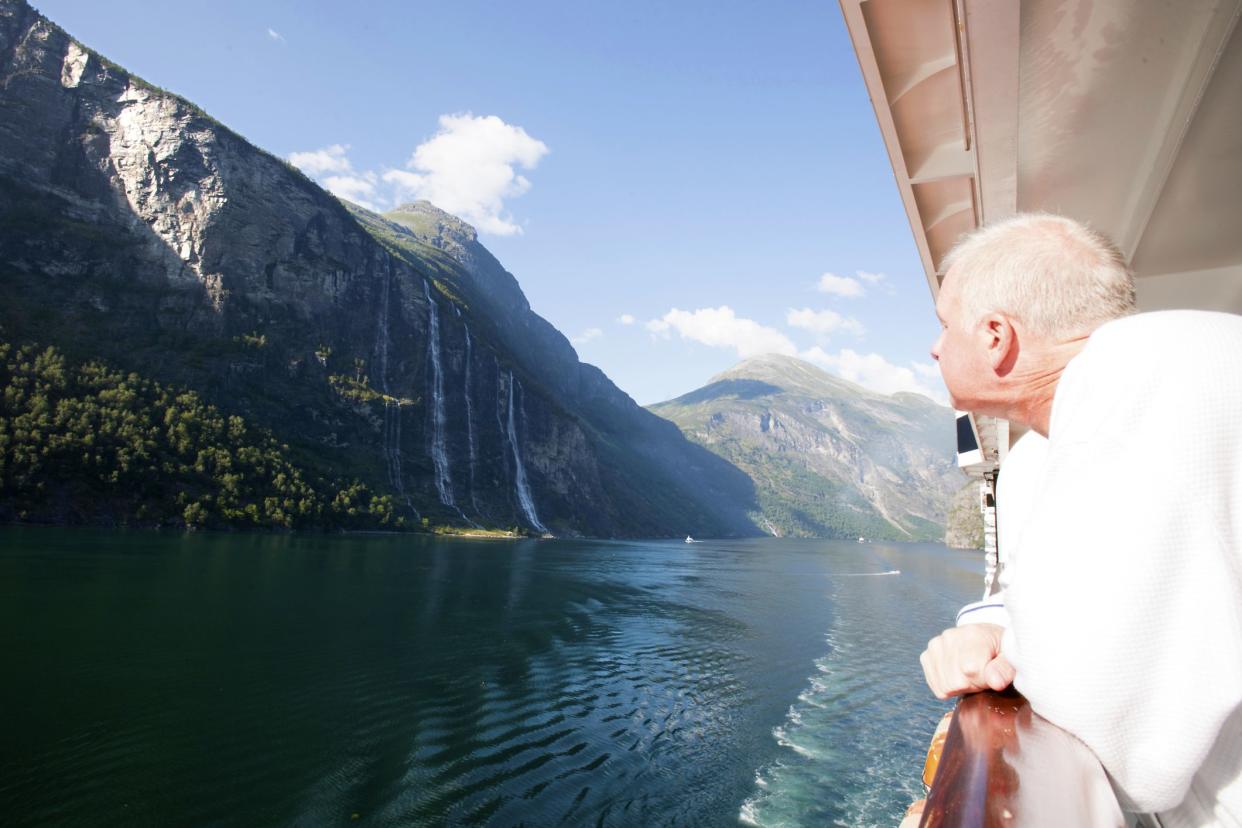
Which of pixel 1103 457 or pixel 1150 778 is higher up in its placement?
pixel 1103 457

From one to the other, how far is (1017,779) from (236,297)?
124m

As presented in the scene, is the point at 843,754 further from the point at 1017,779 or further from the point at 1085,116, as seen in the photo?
the point at 1017,779

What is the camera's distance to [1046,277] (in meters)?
1.45

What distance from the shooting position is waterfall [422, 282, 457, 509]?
110 metres

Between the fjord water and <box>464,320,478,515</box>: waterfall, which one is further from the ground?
<box>464,320,478,515</box>: waterfall

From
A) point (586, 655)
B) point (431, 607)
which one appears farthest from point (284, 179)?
point (586, 655)

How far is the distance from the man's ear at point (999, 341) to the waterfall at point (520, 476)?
11779 cm

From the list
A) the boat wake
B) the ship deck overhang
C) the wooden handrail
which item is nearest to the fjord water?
the boat wake

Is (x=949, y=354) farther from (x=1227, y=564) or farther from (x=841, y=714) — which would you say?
(x=841, y=714)

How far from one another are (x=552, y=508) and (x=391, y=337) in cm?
4609

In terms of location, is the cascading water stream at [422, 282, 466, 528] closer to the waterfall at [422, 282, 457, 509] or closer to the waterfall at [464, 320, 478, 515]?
the waterfall at [422, 282, 457, 509]

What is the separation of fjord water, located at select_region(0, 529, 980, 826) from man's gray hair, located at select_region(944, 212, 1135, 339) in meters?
10.2

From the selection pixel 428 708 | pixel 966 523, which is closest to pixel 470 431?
pixel 966 523

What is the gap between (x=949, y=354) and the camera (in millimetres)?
1603
